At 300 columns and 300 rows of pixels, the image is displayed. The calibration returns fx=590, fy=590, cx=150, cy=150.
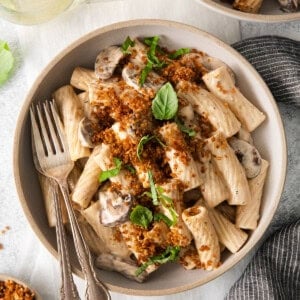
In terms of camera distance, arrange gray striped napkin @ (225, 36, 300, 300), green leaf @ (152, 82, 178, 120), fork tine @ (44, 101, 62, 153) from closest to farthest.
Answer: green leaf @ (152, 82, 178, 120), fork tine @ (44, 101, 62, 153), gray striped napkin @ (225, 36, 300, 300)

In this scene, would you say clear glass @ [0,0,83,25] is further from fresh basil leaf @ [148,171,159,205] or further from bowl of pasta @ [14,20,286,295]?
fresh basil leaf @ [148,171,159,205]

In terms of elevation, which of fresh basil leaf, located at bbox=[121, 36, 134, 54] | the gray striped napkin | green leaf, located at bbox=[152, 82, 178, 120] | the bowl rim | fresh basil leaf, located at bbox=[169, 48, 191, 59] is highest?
the bowl rim

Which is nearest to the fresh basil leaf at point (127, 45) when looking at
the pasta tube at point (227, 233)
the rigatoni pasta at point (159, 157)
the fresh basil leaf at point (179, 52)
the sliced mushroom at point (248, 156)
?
the rigatoni pasta at point (159, 157)

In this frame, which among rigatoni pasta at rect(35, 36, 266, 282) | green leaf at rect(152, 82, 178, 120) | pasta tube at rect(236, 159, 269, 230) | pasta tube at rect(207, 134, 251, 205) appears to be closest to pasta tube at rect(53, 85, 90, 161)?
rigatoni pasta at rect(35, 36, 266, 282)

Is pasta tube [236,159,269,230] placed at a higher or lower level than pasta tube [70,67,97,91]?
lower

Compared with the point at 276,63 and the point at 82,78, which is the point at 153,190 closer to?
the point at 82,78

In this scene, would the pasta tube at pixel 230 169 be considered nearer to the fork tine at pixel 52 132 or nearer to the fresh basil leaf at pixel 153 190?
the fresh basil leaf at pixel 153 190
